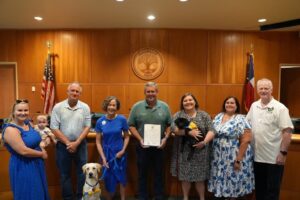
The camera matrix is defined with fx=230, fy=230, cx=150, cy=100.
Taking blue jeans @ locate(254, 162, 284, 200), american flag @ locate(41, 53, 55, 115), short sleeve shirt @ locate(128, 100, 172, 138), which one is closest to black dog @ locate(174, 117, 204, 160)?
short sleeve shirt @ locate(128, 100, 172, 138)

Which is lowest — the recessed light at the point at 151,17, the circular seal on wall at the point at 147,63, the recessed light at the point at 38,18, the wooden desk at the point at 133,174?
the wooden desk at the point at 133,174

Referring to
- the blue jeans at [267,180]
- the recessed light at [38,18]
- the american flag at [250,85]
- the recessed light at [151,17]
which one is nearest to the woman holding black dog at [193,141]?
the blue jeans at [267,180]

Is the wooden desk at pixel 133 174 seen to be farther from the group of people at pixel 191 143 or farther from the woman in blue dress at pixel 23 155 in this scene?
the woman in blue dress at pixel 23 155

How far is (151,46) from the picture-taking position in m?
6.02

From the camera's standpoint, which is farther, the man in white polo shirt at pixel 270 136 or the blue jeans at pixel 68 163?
the blue jeans at pixel 68 163

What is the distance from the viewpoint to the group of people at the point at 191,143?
2521 mm

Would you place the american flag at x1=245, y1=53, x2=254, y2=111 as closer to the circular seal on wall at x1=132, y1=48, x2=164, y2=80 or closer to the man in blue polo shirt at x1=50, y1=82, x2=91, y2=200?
the circular seal on wall at x1=132, y1=48, x2=164, y2=80

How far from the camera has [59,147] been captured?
278cm

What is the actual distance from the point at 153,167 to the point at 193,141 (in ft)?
2.17

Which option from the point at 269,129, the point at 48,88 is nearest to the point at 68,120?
the point at 269,129

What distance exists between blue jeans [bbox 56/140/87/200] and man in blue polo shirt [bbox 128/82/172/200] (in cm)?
67

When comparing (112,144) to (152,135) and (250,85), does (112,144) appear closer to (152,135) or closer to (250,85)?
(152,135)

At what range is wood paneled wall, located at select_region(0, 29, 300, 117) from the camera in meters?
6.04

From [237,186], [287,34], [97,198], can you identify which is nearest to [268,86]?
[237,186]
